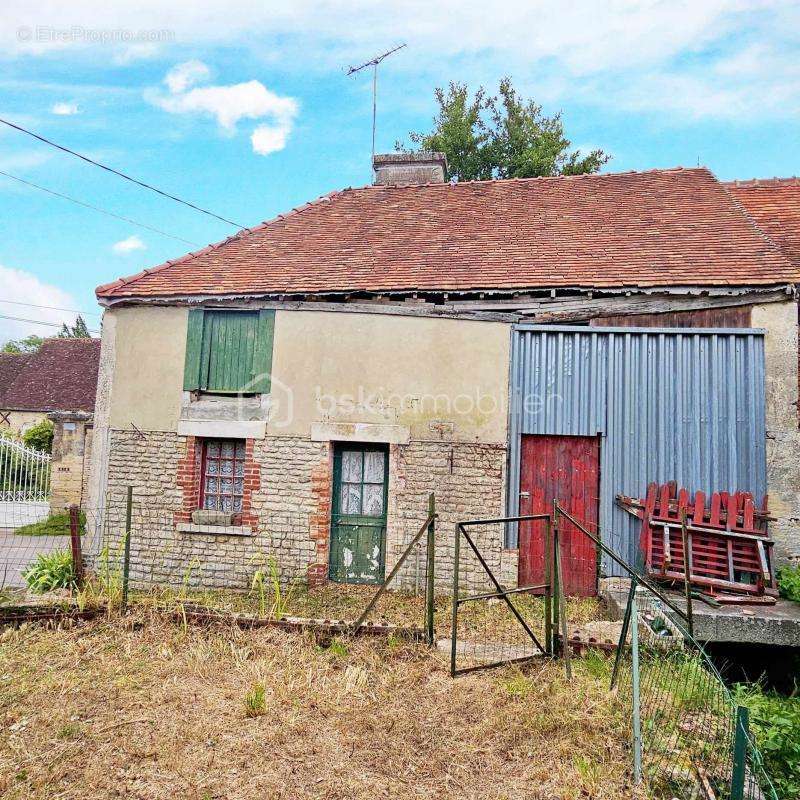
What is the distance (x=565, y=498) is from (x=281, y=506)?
4.16 m

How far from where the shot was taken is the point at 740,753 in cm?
329

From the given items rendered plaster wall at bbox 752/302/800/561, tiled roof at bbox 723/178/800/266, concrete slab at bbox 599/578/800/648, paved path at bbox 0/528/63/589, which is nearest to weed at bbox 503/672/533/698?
concrete slab at bbox 599/578/800/648

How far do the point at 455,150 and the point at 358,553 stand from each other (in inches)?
635

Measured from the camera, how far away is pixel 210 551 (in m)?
9.27

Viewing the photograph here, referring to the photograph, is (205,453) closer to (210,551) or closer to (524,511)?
(210,551)

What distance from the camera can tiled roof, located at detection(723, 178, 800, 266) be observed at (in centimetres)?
984

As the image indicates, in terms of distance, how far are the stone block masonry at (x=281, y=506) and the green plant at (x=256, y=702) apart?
3652 mm

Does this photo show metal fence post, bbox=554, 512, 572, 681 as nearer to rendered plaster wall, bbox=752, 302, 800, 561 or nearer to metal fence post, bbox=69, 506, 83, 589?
rendered plaster wall, bbox=752, 302, 800, 561

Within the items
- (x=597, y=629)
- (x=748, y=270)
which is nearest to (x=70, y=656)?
(x=597, y=629)

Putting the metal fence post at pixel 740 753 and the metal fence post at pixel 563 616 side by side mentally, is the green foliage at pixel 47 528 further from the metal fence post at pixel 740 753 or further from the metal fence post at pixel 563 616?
the metal fence post at pixel 740 753

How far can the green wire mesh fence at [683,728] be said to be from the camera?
12.8 feet

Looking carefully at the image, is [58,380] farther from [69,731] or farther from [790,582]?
[790,582]

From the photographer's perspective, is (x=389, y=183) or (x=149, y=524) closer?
(x=149, y=524)

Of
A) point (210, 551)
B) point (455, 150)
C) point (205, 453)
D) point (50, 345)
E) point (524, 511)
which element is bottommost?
point (210, 551)
